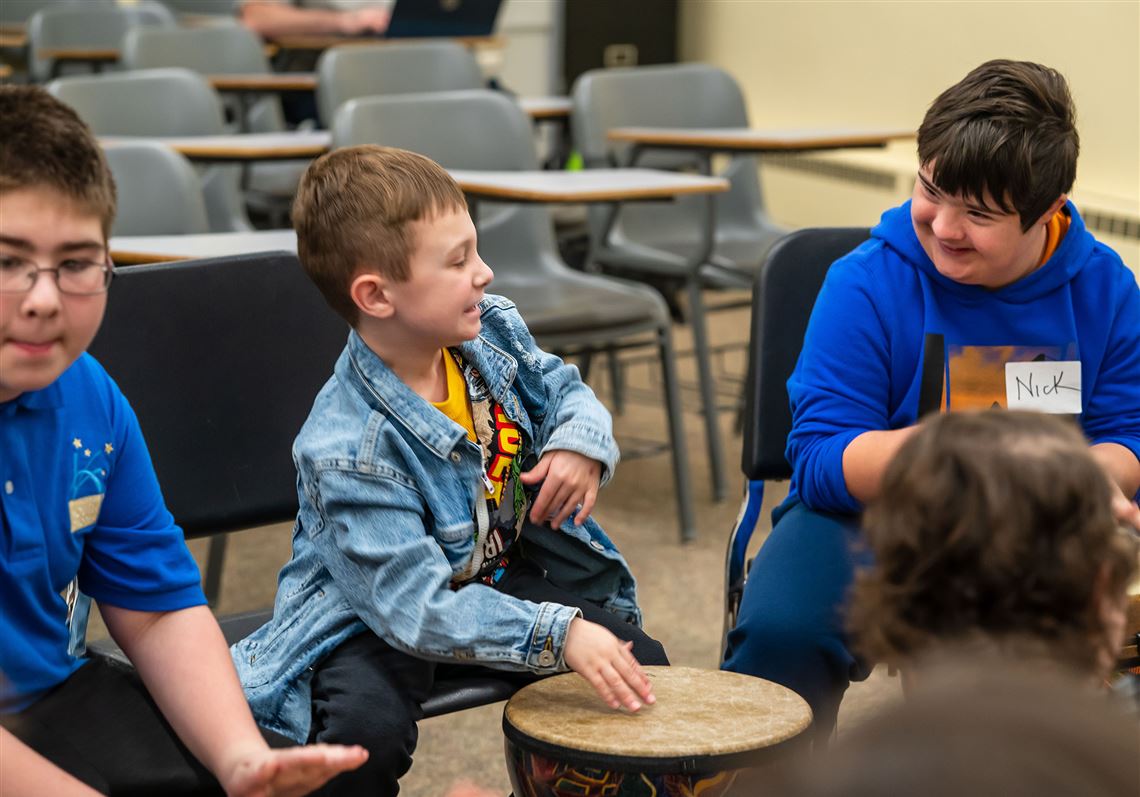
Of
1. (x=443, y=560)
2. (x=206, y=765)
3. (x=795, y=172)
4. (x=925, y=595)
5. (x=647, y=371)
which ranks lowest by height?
(x=647, y=371)

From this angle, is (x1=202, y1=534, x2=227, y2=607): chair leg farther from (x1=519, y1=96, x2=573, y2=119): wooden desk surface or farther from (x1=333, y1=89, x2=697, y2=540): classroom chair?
(x1=519, y1=96, x2=573, y2=119): wooden desk surface

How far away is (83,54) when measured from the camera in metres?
5.15

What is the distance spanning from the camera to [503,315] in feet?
5.22

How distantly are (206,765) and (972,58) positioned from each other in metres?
3.82

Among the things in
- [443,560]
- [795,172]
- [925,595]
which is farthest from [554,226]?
[925,595]

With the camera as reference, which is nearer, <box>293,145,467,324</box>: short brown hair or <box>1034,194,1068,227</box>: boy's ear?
<box>293,145,467,324</box>: short brown hair

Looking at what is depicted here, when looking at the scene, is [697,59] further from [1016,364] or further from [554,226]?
[1016,364]

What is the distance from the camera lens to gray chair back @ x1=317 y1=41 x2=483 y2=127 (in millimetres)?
4145

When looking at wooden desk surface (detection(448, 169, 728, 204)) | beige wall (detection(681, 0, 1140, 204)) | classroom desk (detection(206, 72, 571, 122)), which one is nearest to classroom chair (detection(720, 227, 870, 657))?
wooden desk surface (detection(448, 169, 728, 204))

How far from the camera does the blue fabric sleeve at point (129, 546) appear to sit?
130cm

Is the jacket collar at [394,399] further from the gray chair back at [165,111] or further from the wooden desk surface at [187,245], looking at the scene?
the gray chair back at [165,111]

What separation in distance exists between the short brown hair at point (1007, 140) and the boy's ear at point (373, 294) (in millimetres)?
597

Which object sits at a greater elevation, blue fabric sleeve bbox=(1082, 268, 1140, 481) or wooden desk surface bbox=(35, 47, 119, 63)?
blue fabric sleeve bbox=(1082, 268, 1140, 481)

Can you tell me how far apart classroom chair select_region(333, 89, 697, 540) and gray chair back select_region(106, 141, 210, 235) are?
18.1 inches
